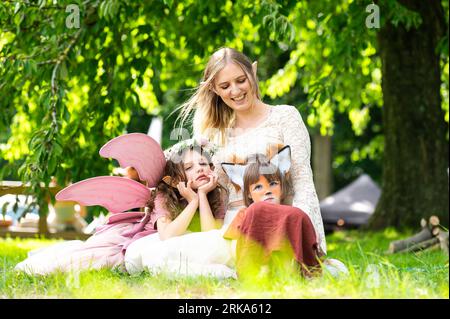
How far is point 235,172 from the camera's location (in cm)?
432

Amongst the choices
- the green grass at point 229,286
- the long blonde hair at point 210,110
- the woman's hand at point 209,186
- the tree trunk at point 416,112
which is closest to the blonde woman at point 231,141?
the long blonde hair at point 210,110

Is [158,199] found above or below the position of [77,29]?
below

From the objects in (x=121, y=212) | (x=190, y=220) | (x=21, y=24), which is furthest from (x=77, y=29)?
(x=190, y=220)

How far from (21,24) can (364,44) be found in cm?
336

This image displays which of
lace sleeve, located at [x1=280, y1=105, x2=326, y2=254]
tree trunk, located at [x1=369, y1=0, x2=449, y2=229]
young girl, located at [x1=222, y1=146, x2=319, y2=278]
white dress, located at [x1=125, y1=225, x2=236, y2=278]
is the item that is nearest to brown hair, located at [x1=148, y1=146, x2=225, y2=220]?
white dress, located at [x1=125, y1=225, x2=236, y2=278]

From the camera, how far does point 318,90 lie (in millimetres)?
7379

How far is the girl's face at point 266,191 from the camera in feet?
13.8

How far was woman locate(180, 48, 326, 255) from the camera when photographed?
4.36 metres

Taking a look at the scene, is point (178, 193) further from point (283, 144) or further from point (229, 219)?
point (283, 144)

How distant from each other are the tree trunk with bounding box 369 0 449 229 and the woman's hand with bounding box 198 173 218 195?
16.1ft

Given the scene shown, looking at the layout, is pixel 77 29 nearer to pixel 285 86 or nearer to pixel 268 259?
pixel 268 259

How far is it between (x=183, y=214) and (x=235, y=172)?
377 millimetres

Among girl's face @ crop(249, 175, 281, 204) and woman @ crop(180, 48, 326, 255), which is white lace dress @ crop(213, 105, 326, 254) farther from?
girl's face @ crop(249, 175, 281, 204)

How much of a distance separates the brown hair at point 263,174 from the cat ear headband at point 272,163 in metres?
0.03
